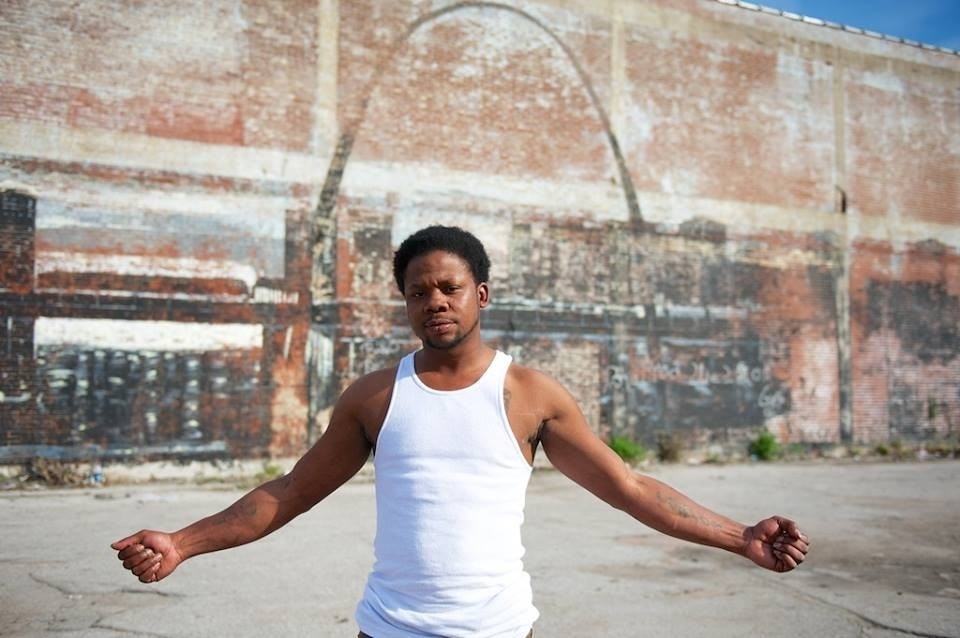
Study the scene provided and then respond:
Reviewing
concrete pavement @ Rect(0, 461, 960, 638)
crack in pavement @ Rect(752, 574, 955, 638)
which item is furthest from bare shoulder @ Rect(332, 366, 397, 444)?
crack in pavement @ Rect(752, 574, 955, 638)

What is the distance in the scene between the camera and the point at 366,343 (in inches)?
500

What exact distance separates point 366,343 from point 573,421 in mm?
10548

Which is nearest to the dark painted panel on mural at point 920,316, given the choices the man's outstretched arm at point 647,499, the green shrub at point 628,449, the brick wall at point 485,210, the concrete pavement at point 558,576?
the brick wall at point 485,210

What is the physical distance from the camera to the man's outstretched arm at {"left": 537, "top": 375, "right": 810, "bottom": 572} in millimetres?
2307

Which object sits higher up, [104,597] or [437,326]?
[437,326]

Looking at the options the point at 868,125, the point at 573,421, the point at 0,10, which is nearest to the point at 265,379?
the point at 0,10

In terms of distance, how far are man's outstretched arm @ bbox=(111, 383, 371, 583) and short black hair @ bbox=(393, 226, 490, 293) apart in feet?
1.25

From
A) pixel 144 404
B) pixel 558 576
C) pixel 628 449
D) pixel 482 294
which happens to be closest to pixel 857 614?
pixel 558 576

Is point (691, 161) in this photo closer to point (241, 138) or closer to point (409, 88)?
point (409, 88)

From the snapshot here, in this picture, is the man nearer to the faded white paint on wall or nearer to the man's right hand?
the man's right hand

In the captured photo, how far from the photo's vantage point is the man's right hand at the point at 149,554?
2219 millimetres

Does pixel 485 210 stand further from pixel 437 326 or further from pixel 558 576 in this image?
pixel 437 326

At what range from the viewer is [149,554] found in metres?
2.24

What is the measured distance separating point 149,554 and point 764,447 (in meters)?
14.5
